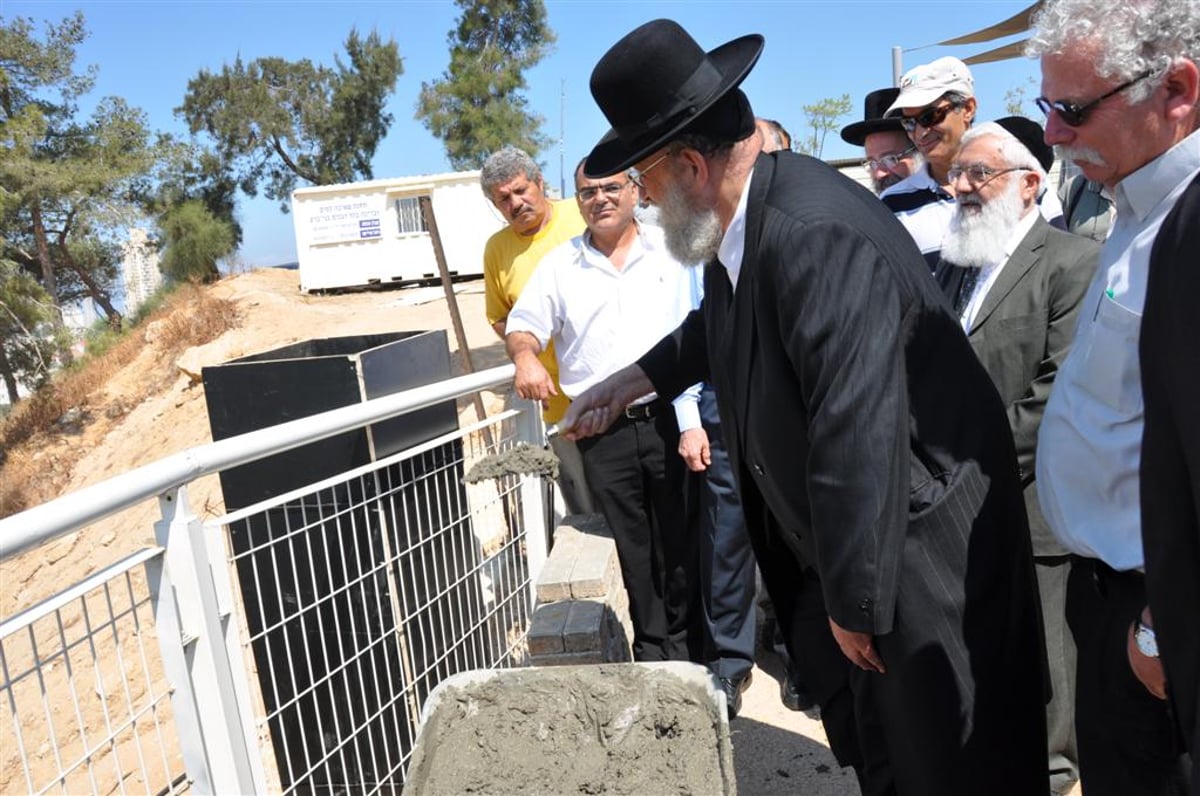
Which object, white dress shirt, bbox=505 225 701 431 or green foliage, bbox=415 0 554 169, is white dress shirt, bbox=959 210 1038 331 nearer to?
white dress shirt, bbox=505 225 701 431

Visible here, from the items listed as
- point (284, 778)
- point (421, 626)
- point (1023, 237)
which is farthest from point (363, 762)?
point (1023, 237)

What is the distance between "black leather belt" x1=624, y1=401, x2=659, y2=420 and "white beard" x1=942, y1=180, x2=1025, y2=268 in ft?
3.98

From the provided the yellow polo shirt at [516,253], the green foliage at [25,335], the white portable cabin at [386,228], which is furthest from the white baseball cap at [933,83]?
the green foliage at [25,335]

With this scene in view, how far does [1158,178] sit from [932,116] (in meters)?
2.26

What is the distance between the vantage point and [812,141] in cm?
2425

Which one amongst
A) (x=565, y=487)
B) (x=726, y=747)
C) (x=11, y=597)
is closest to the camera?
(x=726, y=747)

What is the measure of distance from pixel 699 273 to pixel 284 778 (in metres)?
2.34

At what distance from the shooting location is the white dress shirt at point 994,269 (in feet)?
9.06

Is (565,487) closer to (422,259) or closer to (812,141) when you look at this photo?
(422,259)

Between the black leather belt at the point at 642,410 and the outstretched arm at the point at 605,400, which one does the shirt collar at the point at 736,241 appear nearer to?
the outstretched arm at the point at 605,400

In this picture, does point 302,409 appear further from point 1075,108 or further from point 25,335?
point 25,335

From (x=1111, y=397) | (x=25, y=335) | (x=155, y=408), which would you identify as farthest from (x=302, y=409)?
(x=25, y=335)

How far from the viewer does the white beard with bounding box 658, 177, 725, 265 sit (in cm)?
211

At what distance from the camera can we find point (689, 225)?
213 centimetres
